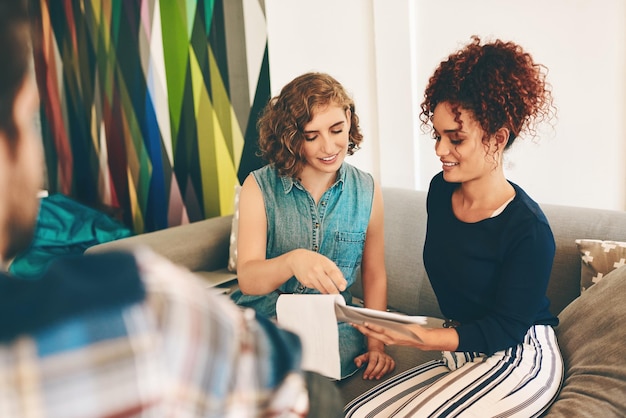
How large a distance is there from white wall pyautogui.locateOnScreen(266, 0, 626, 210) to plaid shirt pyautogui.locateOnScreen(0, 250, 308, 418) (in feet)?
4.04

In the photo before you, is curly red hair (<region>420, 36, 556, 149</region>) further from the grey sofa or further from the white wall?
the grey sofa

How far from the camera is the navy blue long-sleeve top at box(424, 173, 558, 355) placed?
1301 millimetres

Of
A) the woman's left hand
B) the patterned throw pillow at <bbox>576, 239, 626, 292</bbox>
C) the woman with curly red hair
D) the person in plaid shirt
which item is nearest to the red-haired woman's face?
the woman with curly red hair

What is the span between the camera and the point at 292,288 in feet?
5.71

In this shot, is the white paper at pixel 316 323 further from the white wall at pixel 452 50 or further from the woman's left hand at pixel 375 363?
the white wall at pixel 452 50

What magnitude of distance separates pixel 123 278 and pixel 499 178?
3.88 ft

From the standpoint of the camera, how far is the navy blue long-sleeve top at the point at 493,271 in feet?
4.27

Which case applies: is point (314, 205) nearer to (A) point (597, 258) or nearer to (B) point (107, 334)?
(A) point (597, 258)

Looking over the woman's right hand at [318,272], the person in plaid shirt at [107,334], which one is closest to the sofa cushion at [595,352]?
the woman's right hand at [318,272]

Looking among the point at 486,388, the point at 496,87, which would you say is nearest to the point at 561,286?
the point at 486,388

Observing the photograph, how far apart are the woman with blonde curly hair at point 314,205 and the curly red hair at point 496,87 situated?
40 cm

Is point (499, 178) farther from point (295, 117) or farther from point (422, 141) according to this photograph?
point (422, 141)

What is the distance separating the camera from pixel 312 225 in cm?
175

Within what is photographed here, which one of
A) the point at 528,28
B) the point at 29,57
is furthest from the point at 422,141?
the point at 29,57
